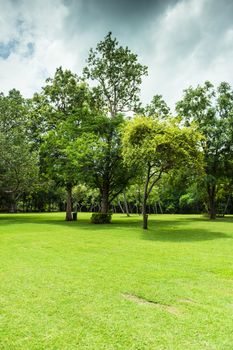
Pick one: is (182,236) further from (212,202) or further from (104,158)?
(212,202)

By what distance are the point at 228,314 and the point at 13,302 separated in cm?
413

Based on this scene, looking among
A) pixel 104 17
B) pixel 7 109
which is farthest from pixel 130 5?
pixel 7 109

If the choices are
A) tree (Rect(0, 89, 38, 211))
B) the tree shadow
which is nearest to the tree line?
tree (Rect(0, 89, 38, 211))

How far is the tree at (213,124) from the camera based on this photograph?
3519 cm

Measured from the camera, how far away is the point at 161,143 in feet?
63.0

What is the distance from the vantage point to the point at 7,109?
38.5 metres

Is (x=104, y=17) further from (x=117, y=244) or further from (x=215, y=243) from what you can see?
(x=215, y=243)

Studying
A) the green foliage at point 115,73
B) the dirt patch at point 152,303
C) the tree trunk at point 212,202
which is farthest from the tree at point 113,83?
the dirt patch at point 152,303

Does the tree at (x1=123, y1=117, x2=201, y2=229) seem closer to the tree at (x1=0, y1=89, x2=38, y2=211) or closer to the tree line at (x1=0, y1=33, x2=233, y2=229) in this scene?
the tree line at (x1=0, y1=33, x2=233, y2=229)

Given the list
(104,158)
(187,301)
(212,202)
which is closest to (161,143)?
(104,158)

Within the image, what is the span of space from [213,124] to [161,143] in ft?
64.3

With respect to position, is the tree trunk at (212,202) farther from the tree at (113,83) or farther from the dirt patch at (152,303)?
the dirt patch at (152,303)

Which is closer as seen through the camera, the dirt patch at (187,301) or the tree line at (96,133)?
the dirt patch at (187,301)

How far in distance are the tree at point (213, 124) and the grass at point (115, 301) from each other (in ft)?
83.4
